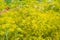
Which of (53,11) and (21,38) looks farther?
(53,11)

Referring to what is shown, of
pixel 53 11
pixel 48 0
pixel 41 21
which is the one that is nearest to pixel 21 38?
pixel 41 21

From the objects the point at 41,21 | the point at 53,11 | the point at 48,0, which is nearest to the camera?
the point at 41,21

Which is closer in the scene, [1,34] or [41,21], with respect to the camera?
[1,34]

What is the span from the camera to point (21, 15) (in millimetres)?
3836

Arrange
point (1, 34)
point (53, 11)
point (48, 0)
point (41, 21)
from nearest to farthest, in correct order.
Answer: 1. point (1, 34)
2. point (41, 21)
3. point (53, 11)
4. point (48, 0)

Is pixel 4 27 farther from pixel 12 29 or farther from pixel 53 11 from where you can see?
pixel 53 11

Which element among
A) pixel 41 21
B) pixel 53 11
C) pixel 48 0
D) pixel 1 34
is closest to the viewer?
pixel 1 34

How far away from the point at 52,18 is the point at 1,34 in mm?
863

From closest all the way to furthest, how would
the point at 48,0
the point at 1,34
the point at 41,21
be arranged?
the point at 1,34
the point at 41,21
the point at 48,0

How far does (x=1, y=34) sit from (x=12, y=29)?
6.7 inches

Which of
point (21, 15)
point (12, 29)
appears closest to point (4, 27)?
point (12, 29)

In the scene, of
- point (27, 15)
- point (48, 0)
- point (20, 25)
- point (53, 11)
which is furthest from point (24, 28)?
point (48, 0)

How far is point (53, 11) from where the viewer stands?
4.20 metres

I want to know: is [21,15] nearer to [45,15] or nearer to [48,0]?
[45,15]
